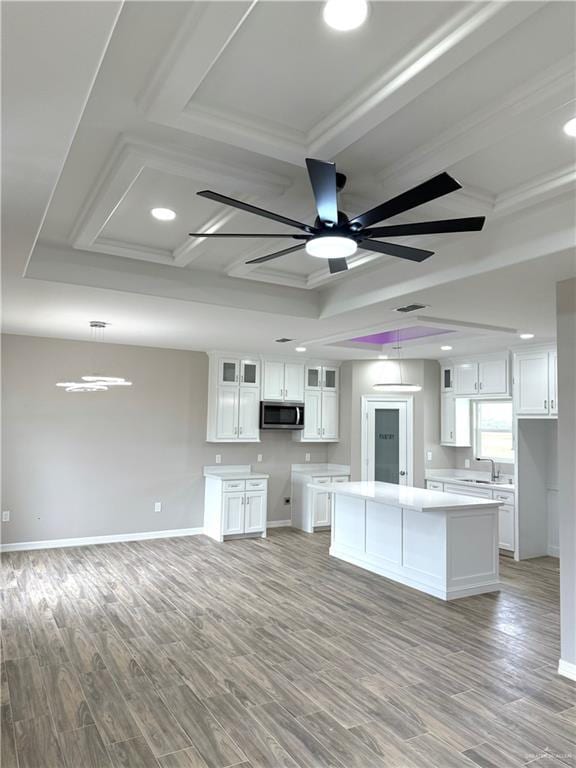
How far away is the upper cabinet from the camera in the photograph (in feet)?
23.7

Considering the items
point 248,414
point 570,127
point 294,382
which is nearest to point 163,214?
point 570,127

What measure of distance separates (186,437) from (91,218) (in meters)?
4.64

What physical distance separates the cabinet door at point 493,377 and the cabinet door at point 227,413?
11.7 feet

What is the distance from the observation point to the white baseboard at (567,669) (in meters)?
3.47

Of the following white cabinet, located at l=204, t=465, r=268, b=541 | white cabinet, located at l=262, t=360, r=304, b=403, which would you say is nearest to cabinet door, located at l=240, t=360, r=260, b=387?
white cabinet, located at l=262, t=360, r=304, b=403

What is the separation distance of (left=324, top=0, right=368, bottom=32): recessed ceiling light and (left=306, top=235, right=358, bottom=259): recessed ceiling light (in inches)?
33.7

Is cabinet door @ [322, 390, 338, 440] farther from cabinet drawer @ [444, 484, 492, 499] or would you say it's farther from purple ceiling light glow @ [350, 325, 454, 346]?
cabinet drawer @ [444, 484, 492, 499]

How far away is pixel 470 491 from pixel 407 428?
1379 mm

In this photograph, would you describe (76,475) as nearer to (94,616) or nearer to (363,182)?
(94,616)

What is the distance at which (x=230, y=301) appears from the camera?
4.85 m

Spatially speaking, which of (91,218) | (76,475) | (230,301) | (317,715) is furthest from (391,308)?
(76,475)

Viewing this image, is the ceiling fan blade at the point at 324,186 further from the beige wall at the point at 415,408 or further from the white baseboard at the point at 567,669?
the beige wall at the point at 415,408

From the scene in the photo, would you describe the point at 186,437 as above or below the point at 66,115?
below

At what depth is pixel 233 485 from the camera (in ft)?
24.1
